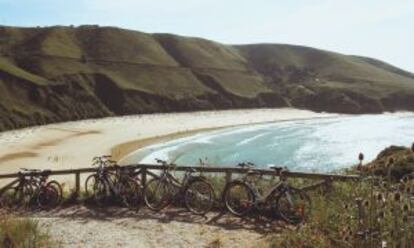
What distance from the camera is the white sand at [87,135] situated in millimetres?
45906

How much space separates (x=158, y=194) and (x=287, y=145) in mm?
50866

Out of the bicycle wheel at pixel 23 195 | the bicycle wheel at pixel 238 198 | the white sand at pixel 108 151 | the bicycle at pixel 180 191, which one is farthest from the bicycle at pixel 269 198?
the bicycle wheel at pixel 23 195

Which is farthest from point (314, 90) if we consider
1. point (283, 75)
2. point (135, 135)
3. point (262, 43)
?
point (135, 135)

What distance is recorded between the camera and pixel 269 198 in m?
13.3

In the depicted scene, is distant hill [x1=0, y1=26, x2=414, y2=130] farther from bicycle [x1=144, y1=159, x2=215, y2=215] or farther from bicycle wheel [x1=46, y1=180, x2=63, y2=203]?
bicycle [x1=144, y1=159, x2=215, y2=215]

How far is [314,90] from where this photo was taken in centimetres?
13875

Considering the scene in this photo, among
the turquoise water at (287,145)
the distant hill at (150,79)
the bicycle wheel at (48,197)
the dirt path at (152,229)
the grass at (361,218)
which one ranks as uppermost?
the distant hill at (150,79)

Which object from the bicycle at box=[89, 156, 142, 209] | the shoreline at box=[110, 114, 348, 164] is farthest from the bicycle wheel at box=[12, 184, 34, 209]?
the shoreline at box=[110, 114, 348, 164]

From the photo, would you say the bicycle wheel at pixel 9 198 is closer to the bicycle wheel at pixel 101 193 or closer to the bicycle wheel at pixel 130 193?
the bicycle wheel at pixel 101 193

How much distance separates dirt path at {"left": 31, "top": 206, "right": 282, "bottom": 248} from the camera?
1170 centimetres

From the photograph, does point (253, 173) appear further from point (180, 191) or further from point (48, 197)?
point (48, 197)

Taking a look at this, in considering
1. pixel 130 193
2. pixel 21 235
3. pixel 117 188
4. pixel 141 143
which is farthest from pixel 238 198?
pixel 141 143

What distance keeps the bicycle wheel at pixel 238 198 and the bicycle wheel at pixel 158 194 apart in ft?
5.41

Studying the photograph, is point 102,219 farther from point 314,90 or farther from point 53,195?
point 314,90
